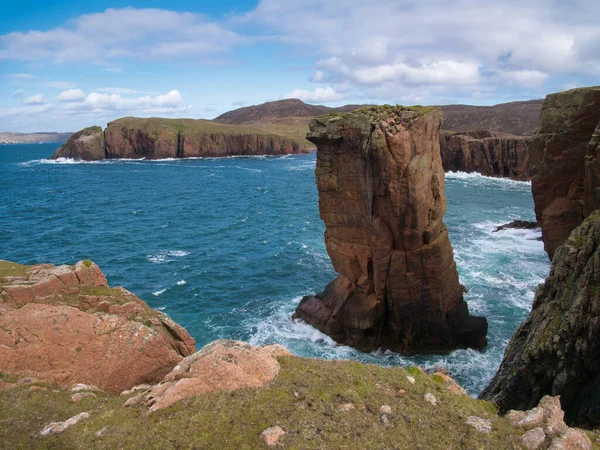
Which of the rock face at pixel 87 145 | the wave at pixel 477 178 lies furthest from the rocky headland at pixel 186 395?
→ the rock face at pixel 87 145

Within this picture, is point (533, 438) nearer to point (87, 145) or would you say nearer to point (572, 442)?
point (572, 442)

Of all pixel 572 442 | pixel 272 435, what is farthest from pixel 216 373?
pixel 572 442

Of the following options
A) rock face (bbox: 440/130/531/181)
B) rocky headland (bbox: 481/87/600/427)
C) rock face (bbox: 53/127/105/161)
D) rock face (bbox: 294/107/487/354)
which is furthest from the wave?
rock face (bbox: 53/127/105/161)

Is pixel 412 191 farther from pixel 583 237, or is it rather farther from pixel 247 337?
pixel 247 337

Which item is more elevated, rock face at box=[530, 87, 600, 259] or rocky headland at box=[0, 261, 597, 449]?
rock face at box=[530, 87, 600, 259]

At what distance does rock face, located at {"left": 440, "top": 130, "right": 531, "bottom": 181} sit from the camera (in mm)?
96938

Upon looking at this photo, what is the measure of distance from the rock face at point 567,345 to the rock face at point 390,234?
11461 millimetres

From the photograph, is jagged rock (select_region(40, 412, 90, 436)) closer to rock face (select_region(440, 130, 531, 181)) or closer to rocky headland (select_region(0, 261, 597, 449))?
rocky headland (select_region(0, 261, 597, 449))

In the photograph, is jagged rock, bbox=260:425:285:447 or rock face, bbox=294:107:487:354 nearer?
jagged rock, bbox=260:425:285:447

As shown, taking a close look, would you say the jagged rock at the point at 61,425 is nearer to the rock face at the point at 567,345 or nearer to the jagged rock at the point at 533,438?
the jagged rock at the point at 533,438

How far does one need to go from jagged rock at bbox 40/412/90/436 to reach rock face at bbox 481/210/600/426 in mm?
15280

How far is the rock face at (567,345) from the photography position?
47.7ft

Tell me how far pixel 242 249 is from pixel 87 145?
12913 cm

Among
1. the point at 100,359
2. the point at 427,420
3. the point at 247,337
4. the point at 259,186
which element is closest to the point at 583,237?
the point at 427,420
